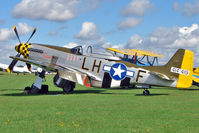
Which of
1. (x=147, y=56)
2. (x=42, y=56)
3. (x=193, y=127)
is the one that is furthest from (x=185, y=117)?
(x=147, y=56)

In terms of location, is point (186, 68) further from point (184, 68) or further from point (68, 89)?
point (68, 89)

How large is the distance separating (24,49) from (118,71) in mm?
6504

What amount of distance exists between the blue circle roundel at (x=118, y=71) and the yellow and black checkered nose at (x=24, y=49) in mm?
5901

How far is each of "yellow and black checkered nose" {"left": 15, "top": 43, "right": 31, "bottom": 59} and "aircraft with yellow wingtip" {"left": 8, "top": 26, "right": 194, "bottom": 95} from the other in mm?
334

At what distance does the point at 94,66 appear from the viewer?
605 inches

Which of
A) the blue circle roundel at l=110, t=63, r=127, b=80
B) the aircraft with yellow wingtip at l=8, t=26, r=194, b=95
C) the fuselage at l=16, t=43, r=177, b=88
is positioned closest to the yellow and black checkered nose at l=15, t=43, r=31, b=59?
the aircraft with yellow wingtip at l=8, t=26, r=194, b=95

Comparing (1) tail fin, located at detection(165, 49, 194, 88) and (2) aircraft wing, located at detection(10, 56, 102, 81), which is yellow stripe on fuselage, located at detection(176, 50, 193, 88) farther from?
(2) aircraft wing, located at detection(10, 56, 102, 81)

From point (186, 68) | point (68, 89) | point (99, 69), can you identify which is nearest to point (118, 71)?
point (99, 69)

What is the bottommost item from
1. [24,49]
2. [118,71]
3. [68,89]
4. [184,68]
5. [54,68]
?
[68,89]

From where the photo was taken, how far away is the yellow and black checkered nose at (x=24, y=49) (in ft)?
57.1

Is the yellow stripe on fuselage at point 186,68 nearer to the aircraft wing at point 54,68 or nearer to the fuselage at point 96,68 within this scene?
the fuselage at point 96,68

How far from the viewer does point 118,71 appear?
14.7 metres

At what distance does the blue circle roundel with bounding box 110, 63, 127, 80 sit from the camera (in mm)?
14656

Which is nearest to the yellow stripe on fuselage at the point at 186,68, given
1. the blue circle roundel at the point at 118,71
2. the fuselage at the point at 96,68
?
the fuselage at the point at 96,68
